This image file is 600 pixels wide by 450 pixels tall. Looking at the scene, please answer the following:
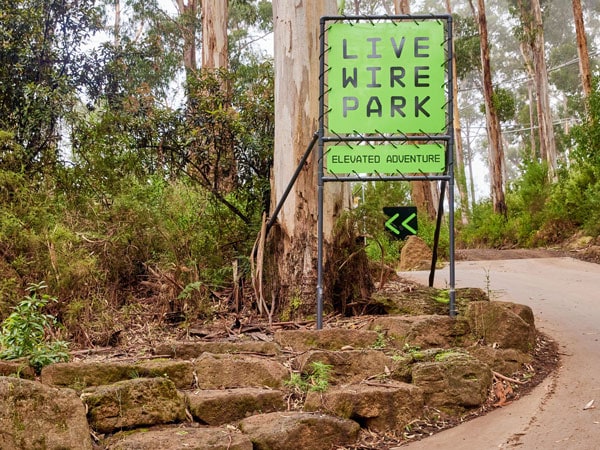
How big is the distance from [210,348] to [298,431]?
1.36 metres

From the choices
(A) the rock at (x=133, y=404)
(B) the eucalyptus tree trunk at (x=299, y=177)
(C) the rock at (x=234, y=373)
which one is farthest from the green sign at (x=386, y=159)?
(A) the rock at (x=133, y=404)

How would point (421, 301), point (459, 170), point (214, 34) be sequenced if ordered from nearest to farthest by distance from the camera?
point (421, 301), point (214, 34), point (459, 170)

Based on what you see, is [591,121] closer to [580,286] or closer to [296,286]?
[580,286]

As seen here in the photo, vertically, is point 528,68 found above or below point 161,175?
above

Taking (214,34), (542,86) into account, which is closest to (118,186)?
(214,34)

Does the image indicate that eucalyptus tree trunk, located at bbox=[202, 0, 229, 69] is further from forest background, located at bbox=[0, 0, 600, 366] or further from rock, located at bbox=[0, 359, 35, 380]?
rock, located at bbox=[0, 359, 35, 380]

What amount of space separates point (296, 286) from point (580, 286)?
472 centimetres

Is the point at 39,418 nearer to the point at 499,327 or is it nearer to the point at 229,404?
the point at 229,404

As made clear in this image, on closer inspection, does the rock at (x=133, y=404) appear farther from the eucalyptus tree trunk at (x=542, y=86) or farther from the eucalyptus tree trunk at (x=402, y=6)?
the eucalyptus tree trunk at (x=542, y=86)

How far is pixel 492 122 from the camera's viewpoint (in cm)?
2692

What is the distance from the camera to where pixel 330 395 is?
16.0 feet

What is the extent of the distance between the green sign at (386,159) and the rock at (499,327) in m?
1.21

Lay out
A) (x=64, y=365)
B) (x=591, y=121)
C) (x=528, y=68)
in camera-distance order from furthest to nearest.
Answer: (x=528, y=68) → (x=591, y=121) → (x=64, y=365)

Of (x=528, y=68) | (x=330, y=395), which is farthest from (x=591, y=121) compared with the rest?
(x=528, y=68)
